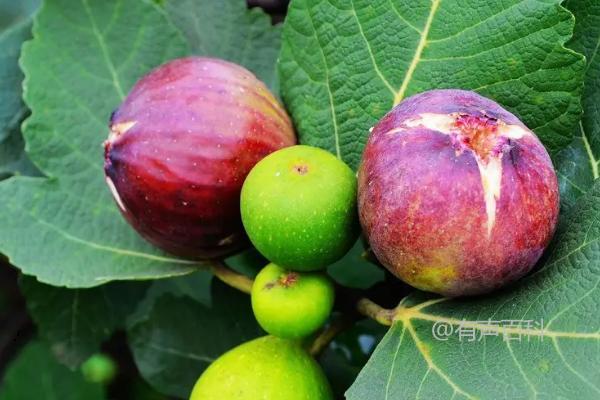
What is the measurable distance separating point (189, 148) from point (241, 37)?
486 millimetres

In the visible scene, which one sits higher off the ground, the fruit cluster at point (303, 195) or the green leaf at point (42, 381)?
the fruit cluster at point (303, 195)

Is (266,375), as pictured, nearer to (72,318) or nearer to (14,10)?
(72,318)

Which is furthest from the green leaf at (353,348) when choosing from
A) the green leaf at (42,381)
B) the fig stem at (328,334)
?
the green leaf at (42,381)

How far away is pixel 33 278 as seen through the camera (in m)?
1.64

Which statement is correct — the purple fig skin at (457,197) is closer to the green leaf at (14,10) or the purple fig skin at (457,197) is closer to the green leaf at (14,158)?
the green leaf at (14,158)

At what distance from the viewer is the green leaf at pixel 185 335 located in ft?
5.22

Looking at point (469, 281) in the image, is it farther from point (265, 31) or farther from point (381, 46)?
point (265, 31)

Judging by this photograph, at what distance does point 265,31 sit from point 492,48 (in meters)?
0.55

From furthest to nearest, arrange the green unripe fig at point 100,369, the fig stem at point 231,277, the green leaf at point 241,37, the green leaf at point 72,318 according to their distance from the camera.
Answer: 1. the green unripe fig at point 100,369
2. the green leaf at point 72,318
3. the green leaf at point 241,37
4. the fig stem at point 231,277

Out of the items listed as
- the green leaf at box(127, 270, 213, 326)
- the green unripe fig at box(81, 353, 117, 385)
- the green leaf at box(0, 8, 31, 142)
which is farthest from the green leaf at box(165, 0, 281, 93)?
the green unripe fig at box(81, 353, 117, 385)

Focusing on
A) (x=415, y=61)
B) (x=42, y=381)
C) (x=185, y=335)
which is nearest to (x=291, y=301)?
(x=415, y=61)

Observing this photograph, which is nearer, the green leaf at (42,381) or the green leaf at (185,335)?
the green leaf at (185,335)

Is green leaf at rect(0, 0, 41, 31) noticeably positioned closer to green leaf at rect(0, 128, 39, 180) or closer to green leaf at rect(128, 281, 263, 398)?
green leaf at rect(0, 128, 39, 180)

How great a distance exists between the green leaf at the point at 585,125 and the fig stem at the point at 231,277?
0.51 metres
